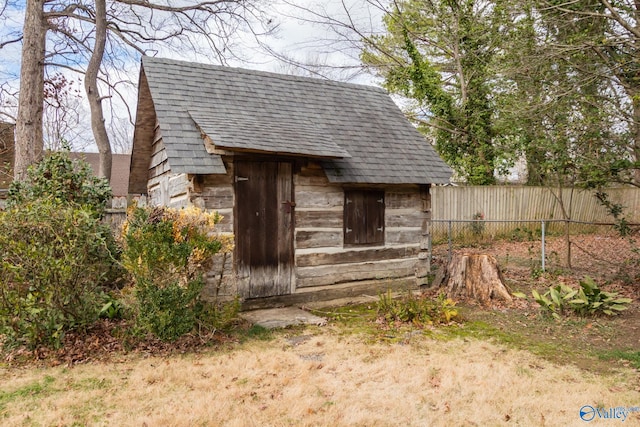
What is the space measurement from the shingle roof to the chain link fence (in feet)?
9.72

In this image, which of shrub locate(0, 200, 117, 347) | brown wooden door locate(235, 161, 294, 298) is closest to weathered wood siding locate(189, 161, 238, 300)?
brown wooden door locate(235, 161, 294, 298)

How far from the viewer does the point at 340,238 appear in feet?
28.7

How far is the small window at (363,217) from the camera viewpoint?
29.1 feet

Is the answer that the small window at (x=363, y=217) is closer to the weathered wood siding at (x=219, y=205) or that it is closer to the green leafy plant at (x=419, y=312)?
the green leafy plant at (x=419, y=312)

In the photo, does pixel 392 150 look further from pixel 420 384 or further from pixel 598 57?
pixel 420 384

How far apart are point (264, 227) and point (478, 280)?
4282 mm

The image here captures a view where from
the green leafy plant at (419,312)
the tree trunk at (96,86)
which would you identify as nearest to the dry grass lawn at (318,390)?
the green leafy plant at (419,312)

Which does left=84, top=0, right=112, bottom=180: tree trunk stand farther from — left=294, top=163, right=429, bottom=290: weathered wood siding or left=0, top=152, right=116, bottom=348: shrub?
left=0, top=152, right=116, bottom=348: shrub

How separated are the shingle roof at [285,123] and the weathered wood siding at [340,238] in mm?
526

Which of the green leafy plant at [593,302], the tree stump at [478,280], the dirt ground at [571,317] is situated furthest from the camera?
the tree stump at [478,280]

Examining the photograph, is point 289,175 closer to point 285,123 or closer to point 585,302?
point 285,123

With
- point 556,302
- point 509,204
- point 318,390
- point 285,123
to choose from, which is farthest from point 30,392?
point 509,204

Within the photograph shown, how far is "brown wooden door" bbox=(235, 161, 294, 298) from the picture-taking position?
25.4 feet

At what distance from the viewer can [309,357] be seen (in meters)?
5.75
